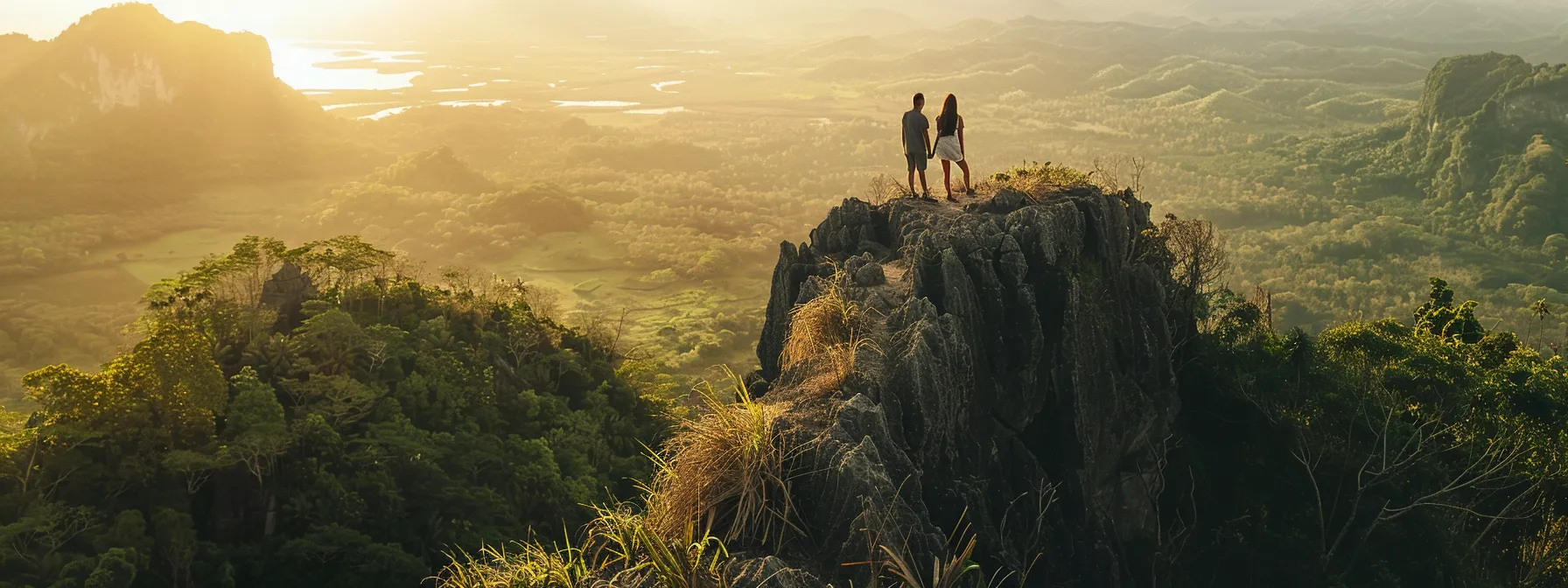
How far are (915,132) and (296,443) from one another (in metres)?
17.2

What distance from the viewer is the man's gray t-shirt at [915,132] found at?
17781mm

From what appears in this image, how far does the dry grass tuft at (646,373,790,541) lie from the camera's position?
332 inches

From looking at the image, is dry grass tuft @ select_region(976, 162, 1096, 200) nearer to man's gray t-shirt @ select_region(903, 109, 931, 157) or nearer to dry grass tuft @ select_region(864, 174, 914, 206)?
dry grass tuft @ select_region(864, 174, 914, 206)

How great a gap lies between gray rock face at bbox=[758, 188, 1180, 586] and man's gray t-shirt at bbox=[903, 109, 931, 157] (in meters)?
1.25

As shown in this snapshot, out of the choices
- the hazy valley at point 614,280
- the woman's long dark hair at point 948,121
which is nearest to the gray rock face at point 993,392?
the hazy valley at point 614,280

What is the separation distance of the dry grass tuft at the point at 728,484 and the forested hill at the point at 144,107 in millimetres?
123626

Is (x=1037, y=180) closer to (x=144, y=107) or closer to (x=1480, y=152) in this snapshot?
(x=144, y=107)

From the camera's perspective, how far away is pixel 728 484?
8633mm

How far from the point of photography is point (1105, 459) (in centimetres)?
1730

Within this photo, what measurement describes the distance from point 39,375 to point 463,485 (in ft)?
31.4

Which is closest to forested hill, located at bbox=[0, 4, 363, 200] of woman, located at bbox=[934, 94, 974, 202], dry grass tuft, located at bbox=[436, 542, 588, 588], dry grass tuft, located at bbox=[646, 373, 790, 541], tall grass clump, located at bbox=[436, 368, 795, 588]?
woman, located at bbox=[934, 94, 974, 202]

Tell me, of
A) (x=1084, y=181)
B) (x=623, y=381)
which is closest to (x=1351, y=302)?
(x=623, y=381)

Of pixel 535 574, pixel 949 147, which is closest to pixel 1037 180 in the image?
pixel 949 147

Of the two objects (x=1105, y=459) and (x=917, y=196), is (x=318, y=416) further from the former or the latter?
(x=1105, y=459)
